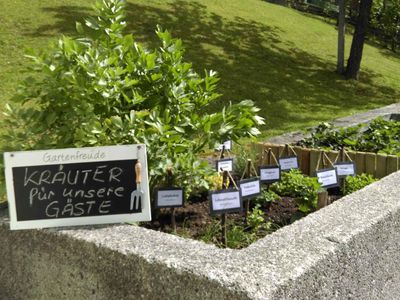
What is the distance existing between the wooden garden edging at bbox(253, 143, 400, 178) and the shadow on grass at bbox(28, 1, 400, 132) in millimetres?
3908

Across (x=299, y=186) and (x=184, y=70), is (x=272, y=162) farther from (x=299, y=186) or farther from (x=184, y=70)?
(x=184, y=70)

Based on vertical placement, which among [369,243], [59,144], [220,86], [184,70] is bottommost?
[220,86]

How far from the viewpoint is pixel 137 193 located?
92.6 inches

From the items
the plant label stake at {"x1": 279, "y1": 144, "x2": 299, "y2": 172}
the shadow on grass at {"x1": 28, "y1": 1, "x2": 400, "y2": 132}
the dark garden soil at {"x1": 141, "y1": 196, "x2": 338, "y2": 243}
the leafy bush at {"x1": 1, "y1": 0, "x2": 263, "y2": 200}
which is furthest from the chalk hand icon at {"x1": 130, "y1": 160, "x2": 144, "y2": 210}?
the shadow on grass at {"x1": 28, "y1": 1, "x2": 400, "y2": 132}

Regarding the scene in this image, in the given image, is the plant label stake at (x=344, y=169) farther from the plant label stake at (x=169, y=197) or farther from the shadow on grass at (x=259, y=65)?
the shadow on grass at (x=259, y=65)

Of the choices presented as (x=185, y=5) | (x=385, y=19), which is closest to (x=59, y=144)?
(x=185, y=5)

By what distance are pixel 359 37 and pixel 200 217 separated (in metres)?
11.3

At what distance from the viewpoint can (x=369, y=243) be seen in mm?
2387

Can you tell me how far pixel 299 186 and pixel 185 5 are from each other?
11984mm

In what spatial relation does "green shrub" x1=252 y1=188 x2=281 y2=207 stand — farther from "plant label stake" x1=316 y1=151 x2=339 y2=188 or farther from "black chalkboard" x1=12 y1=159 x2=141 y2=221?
"black chalkboard" x1=12 y1=159 x2=141 y2=221

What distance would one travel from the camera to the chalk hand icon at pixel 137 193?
233cm

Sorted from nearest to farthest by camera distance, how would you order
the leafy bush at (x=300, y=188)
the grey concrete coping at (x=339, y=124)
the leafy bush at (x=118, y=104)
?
the leafy bush at (x=118, y=104) → the leafy bush at (x=300, y=188) → the grey concrete coping at (x=339, y=124)

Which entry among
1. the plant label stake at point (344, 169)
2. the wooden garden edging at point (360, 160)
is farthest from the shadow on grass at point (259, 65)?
the plant label stake at point (344, 169)

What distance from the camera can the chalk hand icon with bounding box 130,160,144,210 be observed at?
233cm
